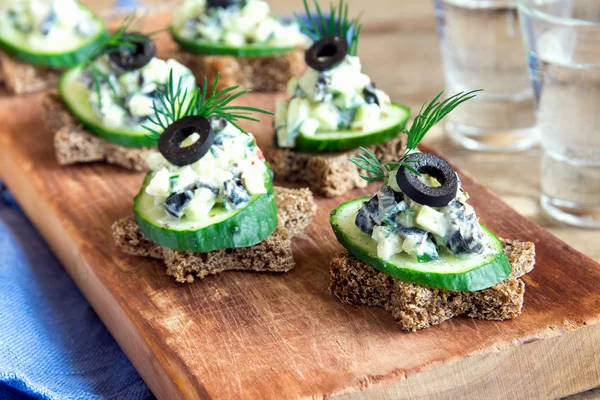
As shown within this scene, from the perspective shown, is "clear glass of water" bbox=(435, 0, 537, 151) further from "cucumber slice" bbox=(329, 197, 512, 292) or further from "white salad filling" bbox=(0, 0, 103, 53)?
"white salad filling" bbox=(0, 0, 103, 53)

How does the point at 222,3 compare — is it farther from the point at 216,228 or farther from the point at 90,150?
the point at 216,228

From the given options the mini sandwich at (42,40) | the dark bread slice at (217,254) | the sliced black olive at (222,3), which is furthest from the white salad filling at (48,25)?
the dark bread slice at (217,254)

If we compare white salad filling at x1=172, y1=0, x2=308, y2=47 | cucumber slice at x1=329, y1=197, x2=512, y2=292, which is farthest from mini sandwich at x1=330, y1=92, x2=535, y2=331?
white salad filling at x1=172, y1=0, x2=308, y2=47

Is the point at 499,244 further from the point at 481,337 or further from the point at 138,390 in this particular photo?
the point at 138,390

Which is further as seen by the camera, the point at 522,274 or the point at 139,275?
the point at 139,275

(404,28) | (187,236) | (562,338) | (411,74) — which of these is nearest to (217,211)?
(187,236)

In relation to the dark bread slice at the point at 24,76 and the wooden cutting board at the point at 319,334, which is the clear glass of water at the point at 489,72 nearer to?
the wooden cutting board at the point at 319,334

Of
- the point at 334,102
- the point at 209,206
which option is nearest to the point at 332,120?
the point at 334,102
